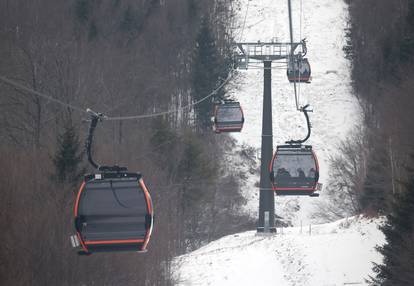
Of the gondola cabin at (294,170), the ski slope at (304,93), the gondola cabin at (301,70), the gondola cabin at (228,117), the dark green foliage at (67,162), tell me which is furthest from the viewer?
the ski slope at (304,93)

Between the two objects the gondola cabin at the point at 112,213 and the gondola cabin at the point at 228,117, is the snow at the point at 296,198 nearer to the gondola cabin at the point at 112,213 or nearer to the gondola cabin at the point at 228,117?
the gondola cabin at the point at 228,117

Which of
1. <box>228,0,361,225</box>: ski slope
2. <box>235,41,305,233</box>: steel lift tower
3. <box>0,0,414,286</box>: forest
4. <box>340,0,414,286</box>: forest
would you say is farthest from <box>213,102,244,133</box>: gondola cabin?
<box>228,0,361,225</box>: ski slope

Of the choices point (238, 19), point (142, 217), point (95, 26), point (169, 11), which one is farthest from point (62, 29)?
point (142, 217)

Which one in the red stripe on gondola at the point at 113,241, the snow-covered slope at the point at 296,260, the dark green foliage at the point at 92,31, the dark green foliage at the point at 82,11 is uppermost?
the dark green foliage at the point at 82,11

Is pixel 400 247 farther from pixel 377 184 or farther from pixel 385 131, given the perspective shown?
pixel 385 131

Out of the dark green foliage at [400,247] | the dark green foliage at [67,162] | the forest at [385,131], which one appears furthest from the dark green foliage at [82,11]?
the dark green foliage at [400,247]

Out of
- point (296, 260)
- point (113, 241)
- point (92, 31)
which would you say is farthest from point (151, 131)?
point (113, 241)

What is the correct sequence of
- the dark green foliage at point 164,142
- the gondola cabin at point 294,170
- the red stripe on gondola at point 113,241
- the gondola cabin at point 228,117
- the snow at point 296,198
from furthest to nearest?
the dark green foliage at point 164,142, the gondola cabin at point 228,117, the snow at point 296,198, the gondola cabin at point 294,170, the red stripe on gondola at point 113,241

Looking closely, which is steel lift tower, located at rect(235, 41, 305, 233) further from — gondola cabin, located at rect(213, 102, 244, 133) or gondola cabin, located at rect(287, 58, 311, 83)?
gondola cabin, located at rect(213, 102, 244, 133)
